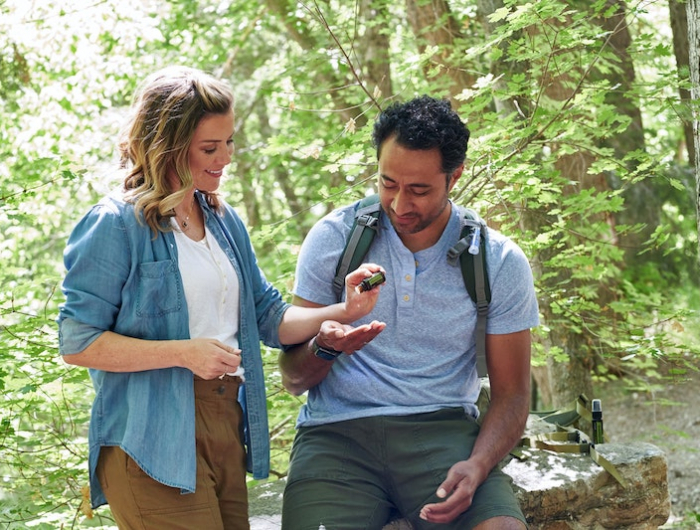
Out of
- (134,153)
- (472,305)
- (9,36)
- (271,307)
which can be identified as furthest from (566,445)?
(9,36)

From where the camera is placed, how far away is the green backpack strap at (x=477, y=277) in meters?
2.87

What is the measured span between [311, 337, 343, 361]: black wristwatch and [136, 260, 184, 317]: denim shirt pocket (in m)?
0.51

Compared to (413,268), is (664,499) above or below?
below

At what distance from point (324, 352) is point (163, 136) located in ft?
2.80

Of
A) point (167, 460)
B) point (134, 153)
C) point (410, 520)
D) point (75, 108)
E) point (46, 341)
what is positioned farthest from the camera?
point (75, 108)

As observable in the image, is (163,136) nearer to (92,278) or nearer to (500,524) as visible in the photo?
(92,278)

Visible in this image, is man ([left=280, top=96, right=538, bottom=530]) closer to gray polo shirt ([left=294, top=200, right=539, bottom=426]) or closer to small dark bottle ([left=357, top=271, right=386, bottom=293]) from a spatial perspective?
gray polo shirt ([left=294, top=200, right=539, bottom=426])

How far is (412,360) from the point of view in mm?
A: 2887

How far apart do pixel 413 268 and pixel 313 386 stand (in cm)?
56

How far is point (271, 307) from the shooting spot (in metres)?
2.86

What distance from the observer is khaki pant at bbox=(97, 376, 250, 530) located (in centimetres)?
231

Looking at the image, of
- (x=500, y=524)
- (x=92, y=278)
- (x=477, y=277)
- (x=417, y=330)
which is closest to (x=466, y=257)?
(x=477, y=277)

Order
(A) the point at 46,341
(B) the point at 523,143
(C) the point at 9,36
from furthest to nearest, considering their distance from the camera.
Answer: (C) the point at 9,36 → (B) the point at 523,143 → (A) the point at 46,341

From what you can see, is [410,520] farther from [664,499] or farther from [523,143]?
[523,143]
